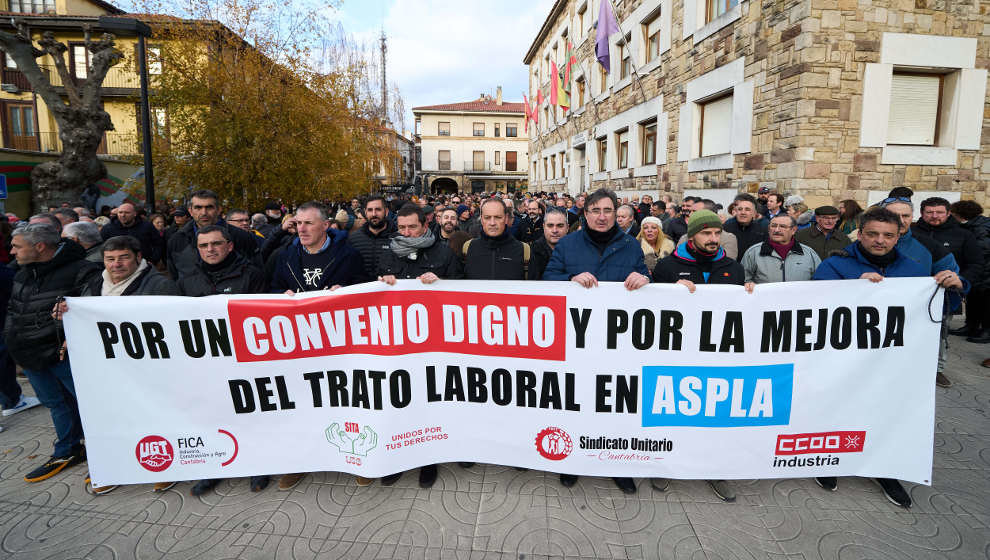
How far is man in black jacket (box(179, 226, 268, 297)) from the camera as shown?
341cm

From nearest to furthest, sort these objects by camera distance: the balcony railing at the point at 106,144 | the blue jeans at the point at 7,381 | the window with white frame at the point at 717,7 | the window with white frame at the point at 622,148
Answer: the blue jeans at the point at 7,381
the window with white frame at the point at 717,7
the window with white frame at the point at 622,148
the balcony railing at the point at 106,144

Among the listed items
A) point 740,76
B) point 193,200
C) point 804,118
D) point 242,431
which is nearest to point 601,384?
point 242,431

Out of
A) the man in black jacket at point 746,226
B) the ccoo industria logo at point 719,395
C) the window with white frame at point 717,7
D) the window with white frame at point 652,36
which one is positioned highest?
the window with white frame at point 652,36

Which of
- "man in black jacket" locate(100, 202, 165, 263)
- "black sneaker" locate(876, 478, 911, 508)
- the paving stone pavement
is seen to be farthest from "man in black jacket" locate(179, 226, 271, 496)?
"man in black jacket" locate(100, 202, 165, 263)

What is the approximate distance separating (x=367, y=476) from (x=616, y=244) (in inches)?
94.2

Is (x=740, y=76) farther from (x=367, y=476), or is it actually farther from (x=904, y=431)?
(x=367, y=476)

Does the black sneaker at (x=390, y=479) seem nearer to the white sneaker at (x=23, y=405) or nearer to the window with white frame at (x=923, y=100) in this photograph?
the white sneaker at (x=23, y=405)

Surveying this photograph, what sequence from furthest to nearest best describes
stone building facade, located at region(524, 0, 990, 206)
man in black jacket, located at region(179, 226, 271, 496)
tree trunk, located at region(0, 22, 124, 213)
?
tree trunk, located at region(0, 22, 124, 213) < stone building facade, located at region(524, 0, 990, 206) < man in black jacket, located at region(179, 226, 271, 496)

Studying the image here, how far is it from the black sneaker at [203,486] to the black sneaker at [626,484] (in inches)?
111

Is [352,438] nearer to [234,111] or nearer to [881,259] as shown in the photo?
[881,259]

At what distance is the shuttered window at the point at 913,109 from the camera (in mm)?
8477

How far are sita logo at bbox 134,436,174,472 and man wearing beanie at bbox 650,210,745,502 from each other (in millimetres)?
3367

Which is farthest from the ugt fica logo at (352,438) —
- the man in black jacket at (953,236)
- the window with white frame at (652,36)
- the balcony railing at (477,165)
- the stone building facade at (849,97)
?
the balcony railing at (477,165)

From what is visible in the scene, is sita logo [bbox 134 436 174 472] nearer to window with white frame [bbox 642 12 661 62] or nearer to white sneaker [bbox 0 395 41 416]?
white sneaker [bbox 0 395 41 416]
